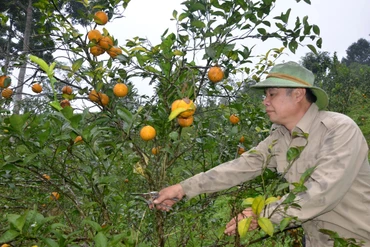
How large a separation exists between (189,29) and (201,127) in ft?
1.93

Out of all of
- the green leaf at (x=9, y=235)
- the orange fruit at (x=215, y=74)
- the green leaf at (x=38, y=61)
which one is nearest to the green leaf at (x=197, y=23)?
the orange fruit at (x=215, y=74)

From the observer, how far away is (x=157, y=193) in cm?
148

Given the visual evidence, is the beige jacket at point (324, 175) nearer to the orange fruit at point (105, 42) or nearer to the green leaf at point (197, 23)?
the green leaf at point (197, 23)

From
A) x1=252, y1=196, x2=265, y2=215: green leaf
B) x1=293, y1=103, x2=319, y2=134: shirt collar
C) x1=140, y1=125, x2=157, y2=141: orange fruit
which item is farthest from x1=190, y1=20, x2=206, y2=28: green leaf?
x1=252, y1=196, x2=265, y2=215: green leaf

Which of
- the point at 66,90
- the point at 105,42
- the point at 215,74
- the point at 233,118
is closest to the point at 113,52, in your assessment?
the point at 105,42

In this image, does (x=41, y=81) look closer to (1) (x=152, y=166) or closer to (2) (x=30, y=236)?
(1) (x=152, y=166)

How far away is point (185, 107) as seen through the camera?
1.12 meters

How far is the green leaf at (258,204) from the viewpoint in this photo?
885 mm

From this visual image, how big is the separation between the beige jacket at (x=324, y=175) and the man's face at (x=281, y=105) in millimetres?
63

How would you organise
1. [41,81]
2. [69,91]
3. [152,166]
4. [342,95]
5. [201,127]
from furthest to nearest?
[342,95] < [201,127] < [41,81] < [69,91] < [152,166]

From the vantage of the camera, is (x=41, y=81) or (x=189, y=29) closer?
(x=189, y=29)

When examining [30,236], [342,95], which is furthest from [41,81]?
[342,95]

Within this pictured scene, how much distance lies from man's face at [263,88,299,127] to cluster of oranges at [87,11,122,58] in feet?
2.11

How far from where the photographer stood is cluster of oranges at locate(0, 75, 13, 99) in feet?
5.76
